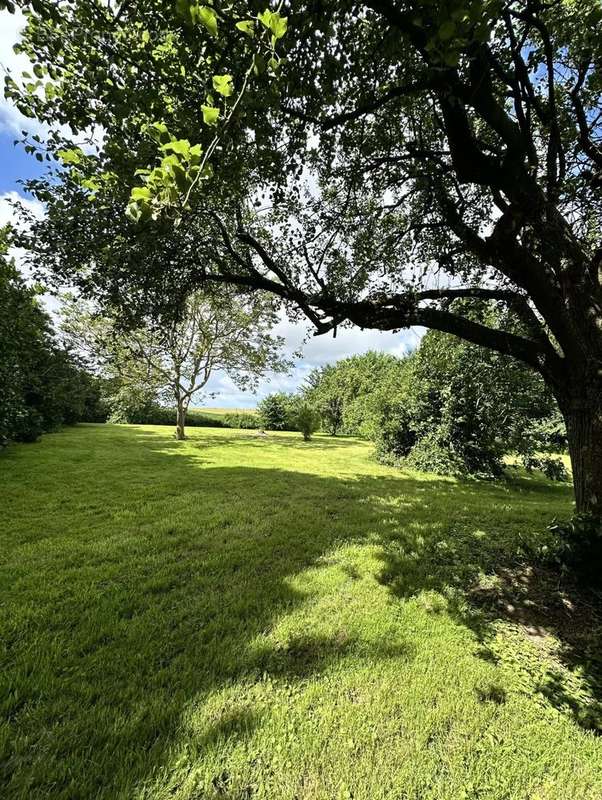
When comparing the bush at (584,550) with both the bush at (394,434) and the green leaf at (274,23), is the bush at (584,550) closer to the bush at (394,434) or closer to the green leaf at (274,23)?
the green leaf at (274,23)

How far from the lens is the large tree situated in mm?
2664

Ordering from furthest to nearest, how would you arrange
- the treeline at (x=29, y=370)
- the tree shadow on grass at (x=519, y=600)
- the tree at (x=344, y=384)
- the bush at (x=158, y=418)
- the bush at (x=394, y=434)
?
the tree at (x=344, y=384)
the bush at (x=158, y=418)
the bush at (x=394, y=434)
the treeline at (x=29, y=370)
the tree shadow on grass at (x=519, y=600)

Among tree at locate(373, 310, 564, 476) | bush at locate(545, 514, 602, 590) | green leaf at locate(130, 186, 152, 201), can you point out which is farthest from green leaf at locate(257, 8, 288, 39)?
tree at locate(373, 310, 564, 476)

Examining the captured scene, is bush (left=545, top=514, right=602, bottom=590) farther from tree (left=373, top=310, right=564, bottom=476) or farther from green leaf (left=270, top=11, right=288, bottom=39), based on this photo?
tree (left=373, top=310, right=564, bottom=476)

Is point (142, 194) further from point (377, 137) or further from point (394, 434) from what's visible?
point (394, 434)

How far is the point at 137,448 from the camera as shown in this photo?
13.3 metres

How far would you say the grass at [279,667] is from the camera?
1.75 metres

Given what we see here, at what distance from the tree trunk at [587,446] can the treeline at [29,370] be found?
1017 centimetres

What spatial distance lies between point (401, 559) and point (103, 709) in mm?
3570

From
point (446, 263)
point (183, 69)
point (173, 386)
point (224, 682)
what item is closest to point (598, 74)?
point (446, 263)

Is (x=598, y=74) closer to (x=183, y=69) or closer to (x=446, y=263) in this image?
(x=446, y=263)

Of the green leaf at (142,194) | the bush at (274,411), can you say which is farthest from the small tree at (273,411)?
the green leaf at (142,194)

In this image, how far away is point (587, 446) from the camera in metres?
3.56

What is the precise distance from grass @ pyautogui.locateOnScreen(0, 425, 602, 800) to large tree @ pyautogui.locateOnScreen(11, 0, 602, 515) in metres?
2.00
